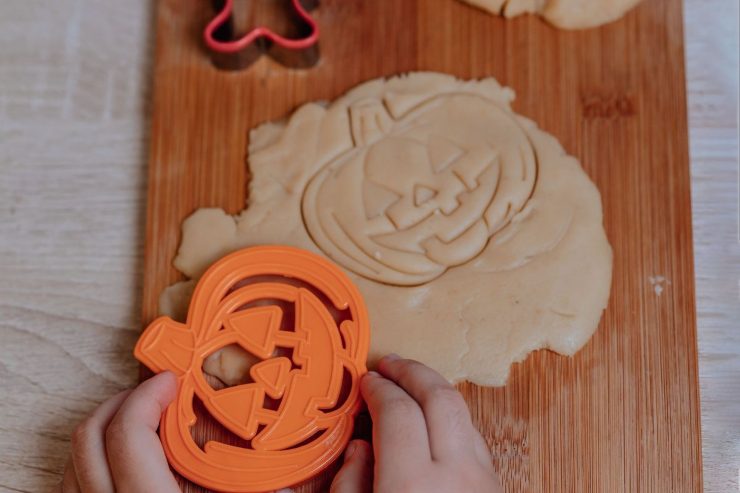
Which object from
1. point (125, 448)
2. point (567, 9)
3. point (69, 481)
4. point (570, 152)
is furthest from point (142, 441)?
point (567, 9)

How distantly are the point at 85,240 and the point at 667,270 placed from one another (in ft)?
3.15

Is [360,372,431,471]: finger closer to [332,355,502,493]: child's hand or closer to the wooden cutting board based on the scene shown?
[332,355,502,493]: child's hand

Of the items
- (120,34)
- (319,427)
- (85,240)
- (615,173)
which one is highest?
(120,34)

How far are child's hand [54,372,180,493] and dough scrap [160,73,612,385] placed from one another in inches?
4.5

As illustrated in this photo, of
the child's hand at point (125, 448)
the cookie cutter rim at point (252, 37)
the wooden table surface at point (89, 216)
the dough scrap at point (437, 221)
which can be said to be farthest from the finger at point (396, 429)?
the cookie cutter rim at point (252, 37)

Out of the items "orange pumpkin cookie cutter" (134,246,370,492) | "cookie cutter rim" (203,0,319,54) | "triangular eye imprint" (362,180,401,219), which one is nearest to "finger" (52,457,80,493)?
"orange pumpkin cookie cutter" (134,246,370,492)

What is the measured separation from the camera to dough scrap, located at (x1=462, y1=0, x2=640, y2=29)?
4.02ft

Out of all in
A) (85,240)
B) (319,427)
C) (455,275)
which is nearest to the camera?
(319,427)

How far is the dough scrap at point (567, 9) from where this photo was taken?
1.23 m

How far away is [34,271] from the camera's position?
122 centimetres

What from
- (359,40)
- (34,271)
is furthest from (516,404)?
(34,271)

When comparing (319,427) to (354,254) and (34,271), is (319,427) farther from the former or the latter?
(34,271)

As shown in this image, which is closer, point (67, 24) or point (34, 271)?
point (34, 271)

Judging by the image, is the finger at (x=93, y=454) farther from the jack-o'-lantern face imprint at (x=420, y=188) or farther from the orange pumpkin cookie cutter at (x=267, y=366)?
the jack-o'-lantern face imprint at (x=420, y=188)
